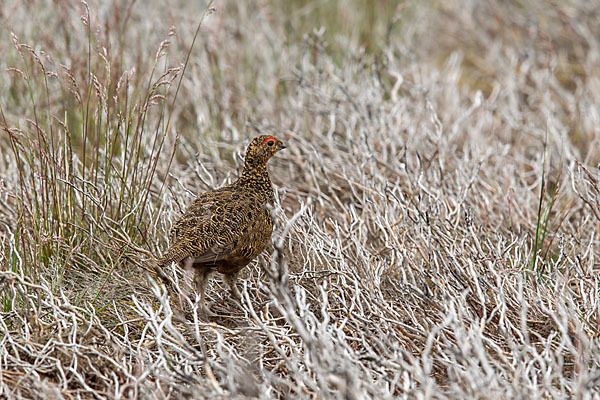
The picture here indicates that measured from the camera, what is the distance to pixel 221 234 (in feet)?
8.88

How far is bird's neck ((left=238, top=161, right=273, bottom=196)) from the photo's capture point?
304cm

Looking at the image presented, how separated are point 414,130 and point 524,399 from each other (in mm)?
2460

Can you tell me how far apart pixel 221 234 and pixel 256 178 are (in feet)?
1.46

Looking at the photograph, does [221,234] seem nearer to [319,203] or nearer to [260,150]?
[260,150]

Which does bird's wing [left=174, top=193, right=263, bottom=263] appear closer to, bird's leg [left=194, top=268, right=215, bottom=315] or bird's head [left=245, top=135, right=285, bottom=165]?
bird's leg [left=194, top=268, right=215, bottom=315]

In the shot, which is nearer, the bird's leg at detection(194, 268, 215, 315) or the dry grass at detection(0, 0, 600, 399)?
the dry grass at detection(0, 0, 600, 399)

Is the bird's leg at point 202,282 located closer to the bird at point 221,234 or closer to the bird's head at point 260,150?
the bird at point 221,234

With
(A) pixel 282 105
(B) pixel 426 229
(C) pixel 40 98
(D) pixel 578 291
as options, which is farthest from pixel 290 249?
(C) pixel 40 98

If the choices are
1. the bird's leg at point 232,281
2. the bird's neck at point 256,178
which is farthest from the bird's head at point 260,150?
the bird's leg at point 232,281

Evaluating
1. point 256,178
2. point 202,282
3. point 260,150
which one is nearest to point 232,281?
point 202,282

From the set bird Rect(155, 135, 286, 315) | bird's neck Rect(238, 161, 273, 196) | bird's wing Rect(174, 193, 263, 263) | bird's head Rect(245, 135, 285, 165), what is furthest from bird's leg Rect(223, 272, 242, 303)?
bird's head Rect(245, 135, 285, 165)

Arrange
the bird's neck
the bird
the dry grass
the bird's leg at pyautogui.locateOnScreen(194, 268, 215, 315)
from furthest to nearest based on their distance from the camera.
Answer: the bird's neck < the bird's leg at pyautogui.locateOnScreen(194, 268, 215, 315) < the bird < the dry grass

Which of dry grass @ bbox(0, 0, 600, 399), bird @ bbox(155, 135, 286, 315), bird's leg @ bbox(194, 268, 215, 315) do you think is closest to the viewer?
dry grass @ bbox(0, 0, 600, 399)

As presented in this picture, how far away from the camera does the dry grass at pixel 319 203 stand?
7.48 feet
